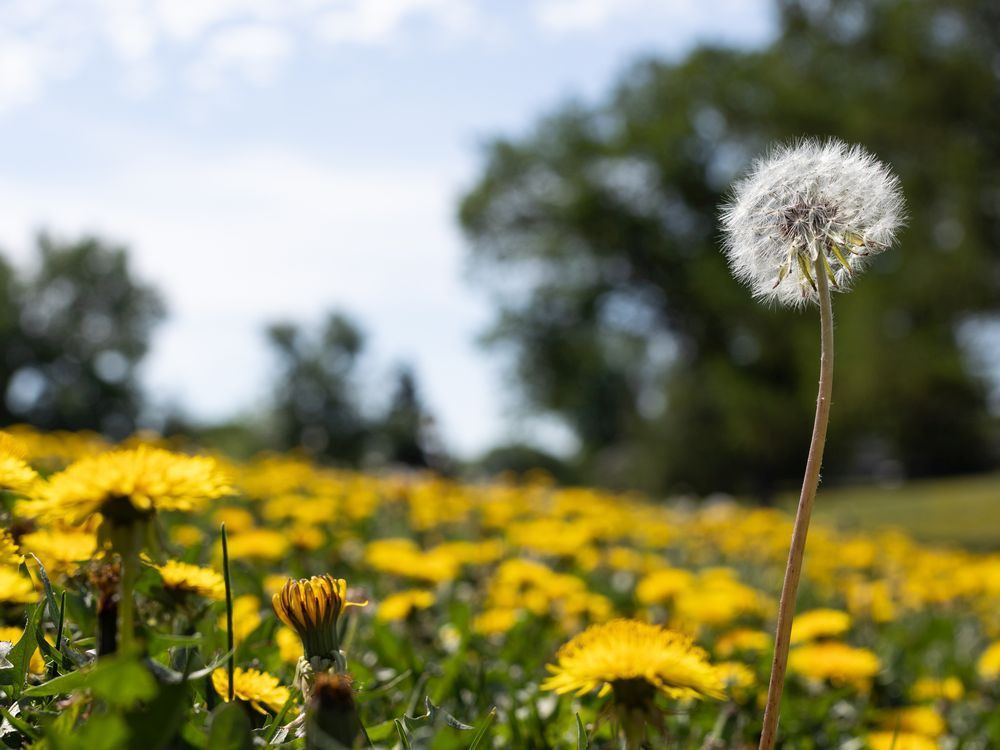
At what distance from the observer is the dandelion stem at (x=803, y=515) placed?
805 mm

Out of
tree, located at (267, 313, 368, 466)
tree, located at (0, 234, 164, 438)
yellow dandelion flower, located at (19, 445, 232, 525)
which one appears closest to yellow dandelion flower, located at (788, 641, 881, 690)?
yellow dandelion flower, located at (19, 445, 232, 525)

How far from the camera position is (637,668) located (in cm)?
92

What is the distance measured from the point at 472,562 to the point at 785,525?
281cm

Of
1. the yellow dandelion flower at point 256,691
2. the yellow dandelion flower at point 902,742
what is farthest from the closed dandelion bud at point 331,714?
the yellow dandelion flower at point 902,742

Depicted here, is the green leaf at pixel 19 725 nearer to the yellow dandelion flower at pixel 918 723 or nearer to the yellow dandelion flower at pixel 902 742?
the yellow dandelion flower at pixel 902 742

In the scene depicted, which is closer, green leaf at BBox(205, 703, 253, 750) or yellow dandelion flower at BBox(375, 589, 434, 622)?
green leaf at BBox(205, 703, 253, 750)

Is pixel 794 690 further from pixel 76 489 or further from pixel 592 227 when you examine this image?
pixel 592 227

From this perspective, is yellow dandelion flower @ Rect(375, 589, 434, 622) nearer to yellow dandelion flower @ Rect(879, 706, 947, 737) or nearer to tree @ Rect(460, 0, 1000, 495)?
yellow dandelion flower @ Rect(879, 706, 947, 737)

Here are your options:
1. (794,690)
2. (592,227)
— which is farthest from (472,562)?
(592,227)

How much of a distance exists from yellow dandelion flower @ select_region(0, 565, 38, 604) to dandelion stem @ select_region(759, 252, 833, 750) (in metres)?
0.74

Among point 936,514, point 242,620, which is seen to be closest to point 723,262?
point 936,514

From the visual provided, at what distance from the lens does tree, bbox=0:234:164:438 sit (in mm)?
28953

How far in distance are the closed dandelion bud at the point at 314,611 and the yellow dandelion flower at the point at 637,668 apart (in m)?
0.22

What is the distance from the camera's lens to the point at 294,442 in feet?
113
